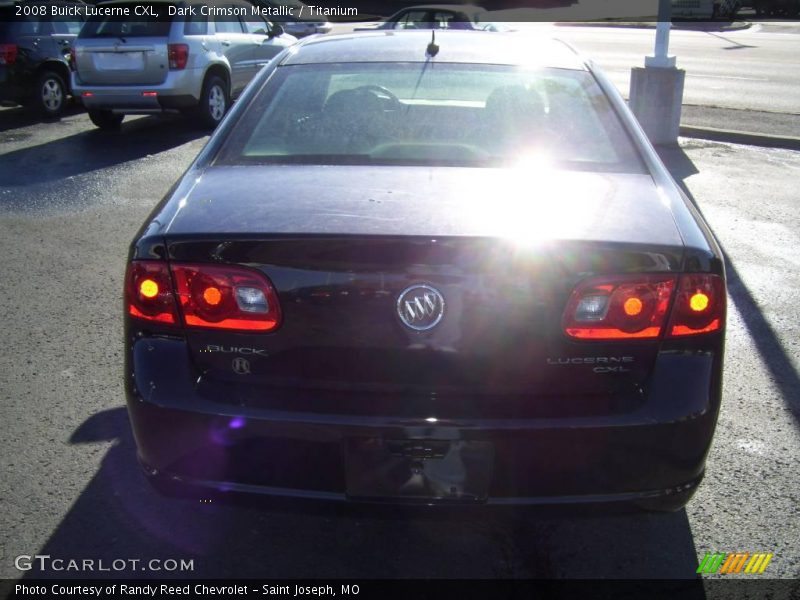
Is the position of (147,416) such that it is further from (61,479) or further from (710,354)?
(710,354)

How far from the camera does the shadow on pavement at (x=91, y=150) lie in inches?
355

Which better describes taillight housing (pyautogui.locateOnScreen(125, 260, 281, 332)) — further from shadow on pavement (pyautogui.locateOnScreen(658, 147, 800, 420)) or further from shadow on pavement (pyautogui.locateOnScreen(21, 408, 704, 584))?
shadow on pavement (pyautogui.locateOnScreen(658, 147, 800, 420))

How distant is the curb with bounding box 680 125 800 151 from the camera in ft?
32.4

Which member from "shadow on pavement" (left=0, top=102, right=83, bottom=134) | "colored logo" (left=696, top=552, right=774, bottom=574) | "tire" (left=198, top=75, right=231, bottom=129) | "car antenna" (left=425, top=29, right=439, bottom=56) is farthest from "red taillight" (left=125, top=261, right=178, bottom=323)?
"shadow on pavement" (left=0, top=102, right=83, bottom=134)

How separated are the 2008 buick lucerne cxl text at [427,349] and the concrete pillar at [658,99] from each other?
7563mm

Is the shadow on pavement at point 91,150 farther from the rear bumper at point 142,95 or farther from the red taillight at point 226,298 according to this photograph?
the red taillight at point 226,298

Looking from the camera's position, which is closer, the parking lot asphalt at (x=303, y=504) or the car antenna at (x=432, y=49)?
the parking lot asphalt at (x=303, y=504)

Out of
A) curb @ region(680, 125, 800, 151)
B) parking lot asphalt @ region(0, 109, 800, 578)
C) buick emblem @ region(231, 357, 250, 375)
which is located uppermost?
buick emblem @ region(231, 357, 250, 375)

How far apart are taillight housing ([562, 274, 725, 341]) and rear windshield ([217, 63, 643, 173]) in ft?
2.36

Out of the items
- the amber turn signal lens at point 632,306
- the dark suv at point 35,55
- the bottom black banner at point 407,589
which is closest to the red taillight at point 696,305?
the amber turn signal lens at point 632,306

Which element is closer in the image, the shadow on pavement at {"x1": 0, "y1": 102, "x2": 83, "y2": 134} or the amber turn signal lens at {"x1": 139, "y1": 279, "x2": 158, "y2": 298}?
the amber turn signal lens at {"x1": 139, "y1": 279, "x2": 158, "y2": 298}

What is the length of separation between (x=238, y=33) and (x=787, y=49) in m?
16.6

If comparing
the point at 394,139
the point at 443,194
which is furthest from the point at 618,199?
the point at 394,139

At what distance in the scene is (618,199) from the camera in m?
2.68
